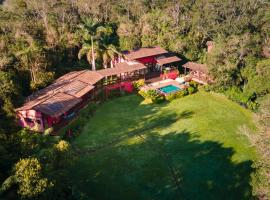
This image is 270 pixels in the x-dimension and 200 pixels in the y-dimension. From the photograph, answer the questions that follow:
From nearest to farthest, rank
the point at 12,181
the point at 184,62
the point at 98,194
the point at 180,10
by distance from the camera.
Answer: the point at 12,181
the point at 98,194
the point at 184,62
the point at 180,10

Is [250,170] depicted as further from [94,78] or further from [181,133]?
[94,78]

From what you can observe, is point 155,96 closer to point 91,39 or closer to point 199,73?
point 199,73

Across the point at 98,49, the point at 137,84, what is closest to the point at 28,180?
the point at 137,84

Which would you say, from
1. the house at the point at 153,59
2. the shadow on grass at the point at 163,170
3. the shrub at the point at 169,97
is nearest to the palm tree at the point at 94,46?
the house at the point at 153,59

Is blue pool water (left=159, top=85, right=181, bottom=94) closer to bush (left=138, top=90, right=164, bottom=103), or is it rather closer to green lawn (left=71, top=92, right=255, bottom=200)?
bush (left=138, top=90, right=164, bottom=103)

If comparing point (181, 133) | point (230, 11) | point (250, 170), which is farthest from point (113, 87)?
point (230, 11)

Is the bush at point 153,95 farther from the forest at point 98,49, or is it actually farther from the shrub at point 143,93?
the forest at point 98,49
